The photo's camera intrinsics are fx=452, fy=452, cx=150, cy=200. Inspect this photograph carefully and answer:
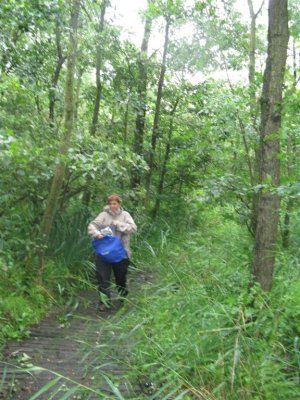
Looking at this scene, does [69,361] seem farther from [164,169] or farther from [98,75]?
[164,169]

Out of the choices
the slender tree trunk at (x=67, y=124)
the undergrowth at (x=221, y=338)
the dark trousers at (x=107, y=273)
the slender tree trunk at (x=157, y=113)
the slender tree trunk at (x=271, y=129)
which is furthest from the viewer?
the slender tree trunk at (x=157, y=113)

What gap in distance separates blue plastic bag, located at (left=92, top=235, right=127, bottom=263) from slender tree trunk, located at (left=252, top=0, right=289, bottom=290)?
2.30 metres

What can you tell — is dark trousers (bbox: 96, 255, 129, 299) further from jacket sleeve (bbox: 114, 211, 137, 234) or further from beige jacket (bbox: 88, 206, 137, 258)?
jacket sleeve (bbox: 114, 211, 137, 234)

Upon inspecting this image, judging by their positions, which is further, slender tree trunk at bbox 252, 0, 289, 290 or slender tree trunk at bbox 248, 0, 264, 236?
slender tree trunk at bbox 248, 0, 264, 236

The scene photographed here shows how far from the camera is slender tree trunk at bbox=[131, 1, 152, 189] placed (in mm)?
10297

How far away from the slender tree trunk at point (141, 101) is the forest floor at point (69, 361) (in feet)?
15.0

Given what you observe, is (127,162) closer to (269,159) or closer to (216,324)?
(269,159)

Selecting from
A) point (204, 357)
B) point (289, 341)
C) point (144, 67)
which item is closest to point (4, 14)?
point (204, 357)

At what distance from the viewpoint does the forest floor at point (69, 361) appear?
149 inches

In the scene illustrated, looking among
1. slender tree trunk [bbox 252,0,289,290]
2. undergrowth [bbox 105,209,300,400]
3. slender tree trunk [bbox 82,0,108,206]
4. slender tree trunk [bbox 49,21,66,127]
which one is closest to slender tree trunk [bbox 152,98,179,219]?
slender tree trunk [bbox 82,0,108,206]

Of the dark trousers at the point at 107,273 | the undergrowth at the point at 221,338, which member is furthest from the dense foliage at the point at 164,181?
the dark trousers at the point at 107,273

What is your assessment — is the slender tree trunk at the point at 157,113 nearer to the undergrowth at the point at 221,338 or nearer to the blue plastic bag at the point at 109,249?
the blue plastic bag at the point at 109,249

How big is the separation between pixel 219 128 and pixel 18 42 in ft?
12.0

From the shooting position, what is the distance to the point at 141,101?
10195 mm
